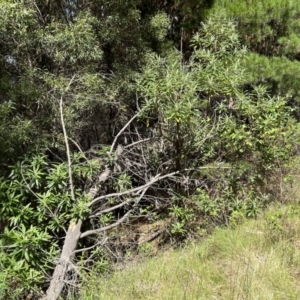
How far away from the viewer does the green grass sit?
2254 mm

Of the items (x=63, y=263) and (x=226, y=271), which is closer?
(x=226, y=271)

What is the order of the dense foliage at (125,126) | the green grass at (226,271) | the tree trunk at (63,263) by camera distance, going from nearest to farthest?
1. the green grass at (226,271)
2. the tree trunk at (63,263)
3. the dense foliage at (125,126)

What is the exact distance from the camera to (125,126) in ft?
12.8

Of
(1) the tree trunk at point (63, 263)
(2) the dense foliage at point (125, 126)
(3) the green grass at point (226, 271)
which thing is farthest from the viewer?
(2) the dense foliage at point (125, 126)

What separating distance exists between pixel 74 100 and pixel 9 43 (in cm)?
93

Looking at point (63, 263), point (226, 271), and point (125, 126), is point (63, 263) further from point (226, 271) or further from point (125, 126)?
point (125, 126)

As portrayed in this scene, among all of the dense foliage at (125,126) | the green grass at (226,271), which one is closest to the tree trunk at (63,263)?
the dense foliage at (125,126)

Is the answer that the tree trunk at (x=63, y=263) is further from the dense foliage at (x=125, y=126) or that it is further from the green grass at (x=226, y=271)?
the green grass at (x=226, y=271)

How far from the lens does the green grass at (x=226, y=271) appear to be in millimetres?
2254

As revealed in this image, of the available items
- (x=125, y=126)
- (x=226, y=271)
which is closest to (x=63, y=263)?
(x=226, y=271)

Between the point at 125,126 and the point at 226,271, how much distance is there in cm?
198

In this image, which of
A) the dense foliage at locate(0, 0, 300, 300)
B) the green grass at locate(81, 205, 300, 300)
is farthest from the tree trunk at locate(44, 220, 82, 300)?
the green grass at locate(81, 205, 300, 300)

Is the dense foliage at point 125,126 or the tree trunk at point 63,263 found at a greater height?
the dense foliage at point 125,126

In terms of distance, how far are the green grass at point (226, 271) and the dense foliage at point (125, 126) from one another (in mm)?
522
